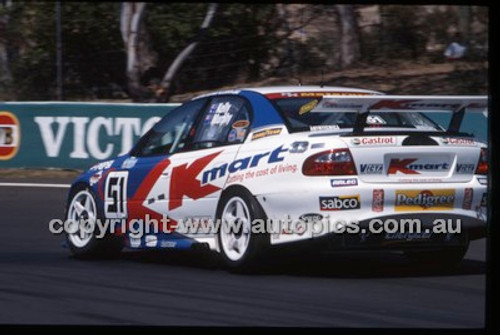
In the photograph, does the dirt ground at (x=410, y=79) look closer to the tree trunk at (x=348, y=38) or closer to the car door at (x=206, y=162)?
the tree trunk at (x=348, y=38)

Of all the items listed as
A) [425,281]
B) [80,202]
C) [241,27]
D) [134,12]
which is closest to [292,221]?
[425,281]

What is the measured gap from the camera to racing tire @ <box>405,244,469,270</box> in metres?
8.88

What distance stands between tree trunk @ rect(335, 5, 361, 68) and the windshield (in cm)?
1811

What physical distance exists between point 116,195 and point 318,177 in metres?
2.25

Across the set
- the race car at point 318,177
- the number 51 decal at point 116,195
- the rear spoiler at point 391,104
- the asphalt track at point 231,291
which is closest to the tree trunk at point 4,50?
the asphalt track at point 231,291

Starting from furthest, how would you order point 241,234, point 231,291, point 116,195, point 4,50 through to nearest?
point 4,50 → point 116,195 → point 241,234 → point 231,291

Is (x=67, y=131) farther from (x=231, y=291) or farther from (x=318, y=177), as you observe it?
(x=231, y=291)

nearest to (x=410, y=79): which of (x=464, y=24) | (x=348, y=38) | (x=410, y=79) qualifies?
(x=410, y=79)

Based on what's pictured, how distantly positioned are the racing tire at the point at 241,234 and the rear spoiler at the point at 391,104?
2.93 ft

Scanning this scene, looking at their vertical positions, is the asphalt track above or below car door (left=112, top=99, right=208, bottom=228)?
below

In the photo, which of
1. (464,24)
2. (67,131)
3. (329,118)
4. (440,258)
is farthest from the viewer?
(464,24)

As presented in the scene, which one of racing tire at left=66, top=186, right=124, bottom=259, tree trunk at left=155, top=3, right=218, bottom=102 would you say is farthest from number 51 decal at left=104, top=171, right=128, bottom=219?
tree trunk at left=155, top=3, right=218, bottom=102

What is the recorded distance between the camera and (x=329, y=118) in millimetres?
8477

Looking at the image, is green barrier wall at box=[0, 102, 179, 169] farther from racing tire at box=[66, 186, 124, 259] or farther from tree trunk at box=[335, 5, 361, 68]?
tree trunk at box=[335, 5, 361, 68]
